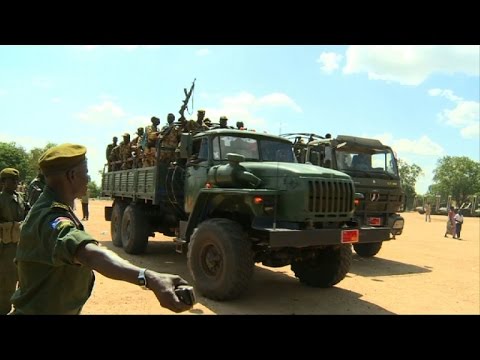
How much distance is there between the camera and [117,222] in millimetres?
10977

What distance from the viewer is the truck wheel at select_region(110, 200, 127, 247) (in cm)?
1076

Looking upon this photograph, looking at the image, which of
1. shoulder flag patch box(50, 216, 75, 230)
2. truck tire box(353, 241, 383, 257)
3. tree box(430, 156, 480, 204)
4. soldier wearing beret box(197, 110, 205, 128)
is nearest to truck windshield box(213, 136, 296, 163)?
soldier wearing beret box(197, 110, 205, 128)

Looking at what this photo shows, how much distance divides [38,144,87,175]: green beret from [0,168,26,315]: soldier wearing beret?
9.64 feet

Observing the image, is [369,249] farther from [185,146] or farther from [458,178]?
[458,178]

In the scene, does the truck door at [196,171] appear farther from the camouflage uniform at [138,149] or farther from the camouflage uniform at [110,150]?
the camouflage uniform at [110,150]

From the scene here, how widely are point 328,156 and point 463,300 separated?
3.98 m

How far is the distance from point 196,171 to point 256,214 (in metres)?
1.88

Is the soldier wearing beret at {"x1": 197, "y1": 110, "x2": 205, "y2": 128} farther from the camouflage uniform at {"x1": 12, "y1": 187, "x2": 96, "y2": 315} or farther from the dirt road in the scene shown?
the camouflage uniform at {"x1": 12, "y1": 187, "x2": 96, "y2": 315}

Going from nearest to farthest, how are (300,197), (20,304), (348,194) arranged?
(20,304), (300,197), (348,194)

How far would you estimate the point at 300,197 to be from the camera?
5953 millimetres

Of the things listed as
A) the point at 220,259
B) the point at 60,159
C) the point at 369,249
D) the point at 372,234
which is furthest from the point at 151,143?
the point at 60,159

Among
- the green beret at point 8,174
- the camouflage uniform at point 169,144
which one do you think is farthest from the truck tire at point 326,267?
the green beret at point 8,174

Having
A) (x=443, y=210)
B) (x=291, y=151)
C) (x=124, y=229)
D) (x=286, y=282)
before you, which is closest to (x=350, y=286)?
(x=286, y=282)

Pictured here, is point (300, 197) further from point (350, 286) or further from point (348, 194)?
point (350, 286)
